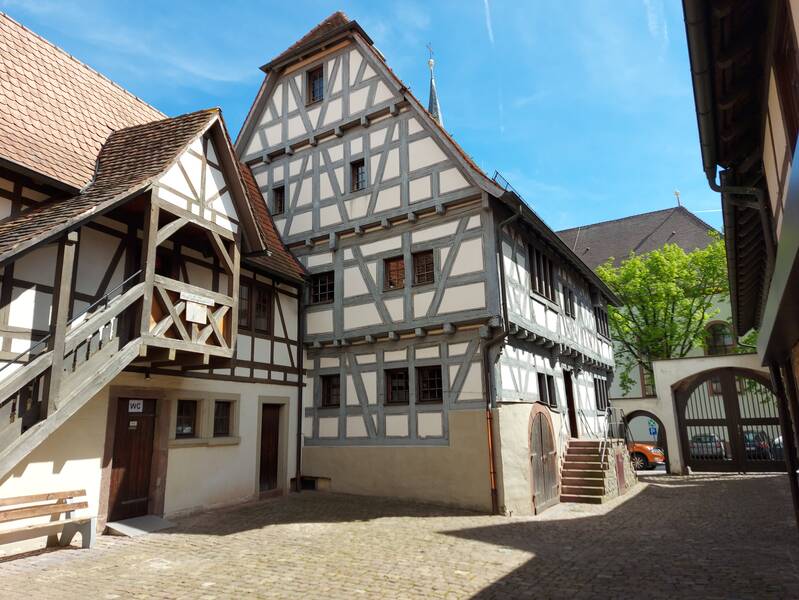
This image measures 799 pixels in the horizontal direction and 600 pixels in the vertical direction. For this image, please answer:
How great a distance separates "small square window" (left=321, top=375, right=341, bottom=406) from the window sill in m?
2.90

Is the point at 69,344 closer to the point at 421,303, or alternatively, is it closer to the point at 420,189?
the point at 421,303

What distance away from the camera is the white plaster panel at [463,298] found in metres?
12.7

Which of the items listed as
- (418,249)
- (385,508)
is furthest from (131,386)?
(418,249)

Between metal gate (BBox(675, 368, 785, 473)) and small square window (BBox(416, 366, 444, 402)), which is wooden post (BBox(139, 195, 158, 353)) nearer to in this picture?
small square window (BBox(416, 366, 444, 402))

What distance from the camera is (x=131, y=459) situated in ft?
34.1

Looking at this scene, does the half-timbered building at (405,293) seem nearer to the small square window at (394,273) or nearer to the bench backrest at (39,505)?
the small square window at (394,273)

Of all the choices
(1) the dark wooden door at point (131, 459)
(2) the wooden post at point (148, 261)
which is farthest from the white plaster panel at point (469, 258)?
(1) the dark wooden door at point (131, 459)

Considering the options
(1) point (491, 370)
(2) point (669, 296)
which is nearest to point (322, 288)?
(1) point (491, 370)

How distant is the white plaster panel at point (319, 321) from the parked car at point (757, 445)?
51.2 ft

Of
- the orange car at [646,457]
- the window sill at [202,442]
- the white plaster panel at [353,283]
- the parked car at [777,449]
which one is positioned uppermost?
the white plaster panel at [353,283]

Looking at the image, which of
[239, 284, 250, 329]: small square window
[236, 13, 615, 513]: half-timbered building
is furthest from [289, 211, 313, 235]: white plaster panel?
[239, 284, 250, 329]: small square window

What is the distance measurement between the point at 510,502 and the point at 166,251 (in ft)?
29.0

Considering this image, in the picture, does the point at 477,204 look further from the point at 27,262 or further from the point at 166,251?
the point at 27,262

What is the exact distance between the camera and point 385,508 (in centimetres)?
1220
